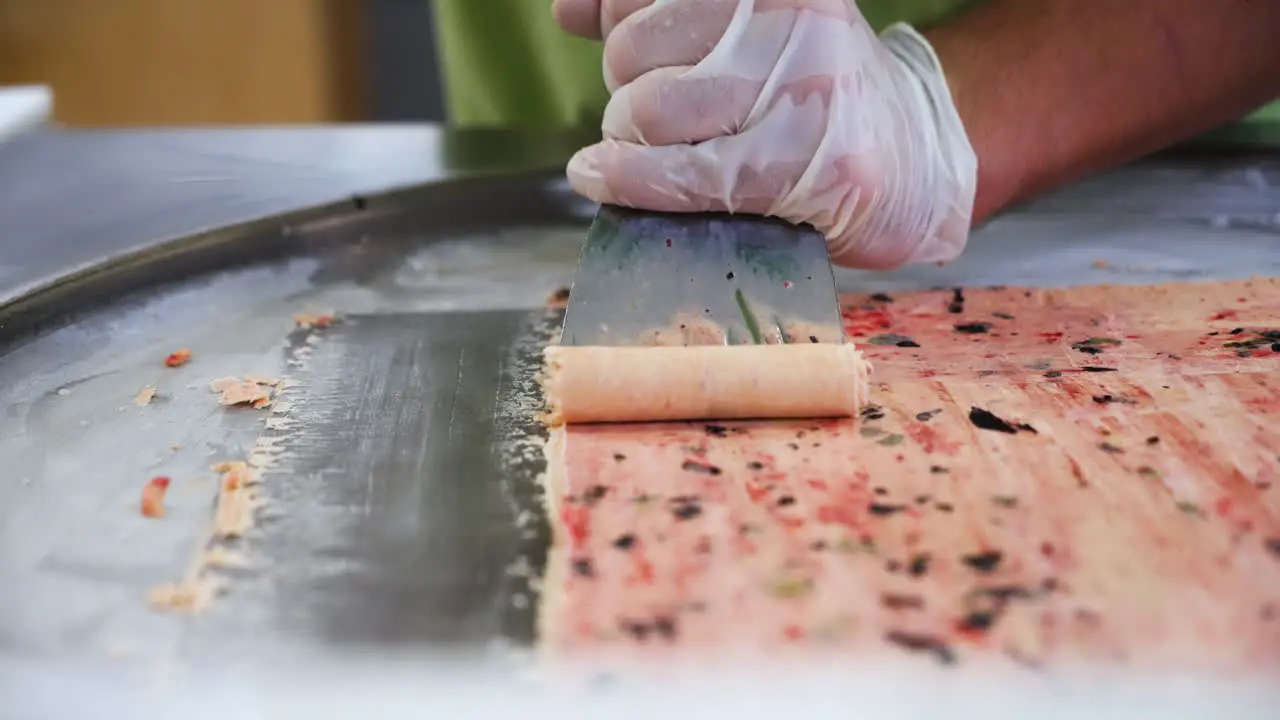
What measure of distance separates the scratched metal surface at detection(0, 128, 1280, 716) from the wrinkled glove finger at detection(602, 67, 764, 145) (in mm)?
237

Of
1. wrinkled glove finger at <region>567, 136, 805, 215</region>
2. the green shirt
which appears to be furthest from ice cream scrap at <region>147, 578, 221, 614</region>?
→ the green shirt

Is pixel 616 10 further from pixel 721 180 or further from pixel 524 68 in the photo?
pixel 524 68

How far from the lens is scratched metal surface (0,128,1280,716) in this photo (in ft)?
2.15

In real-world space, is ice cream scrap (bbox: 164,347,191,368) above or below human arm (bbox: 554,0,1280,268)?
below

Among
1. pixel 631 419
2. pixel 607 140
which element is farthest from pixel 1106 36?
pixel 631 419

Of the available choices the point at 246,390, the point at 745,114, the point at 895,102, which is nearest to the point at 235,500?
the point at 246,390

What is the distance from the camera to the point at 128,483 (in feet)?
2.64

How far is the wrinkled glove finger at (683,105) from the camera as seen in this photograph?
0.95 meters

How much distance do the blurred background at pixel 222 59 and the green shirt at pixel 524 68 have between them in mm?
1577

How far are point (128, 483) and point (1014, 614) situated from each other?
0.61m

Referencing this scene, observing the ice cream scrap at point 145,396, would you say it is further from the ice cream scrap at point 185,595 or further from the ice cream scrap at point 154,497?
the ice cream scrap at point 185,595

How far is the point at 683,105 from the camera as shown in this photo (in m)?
0.96

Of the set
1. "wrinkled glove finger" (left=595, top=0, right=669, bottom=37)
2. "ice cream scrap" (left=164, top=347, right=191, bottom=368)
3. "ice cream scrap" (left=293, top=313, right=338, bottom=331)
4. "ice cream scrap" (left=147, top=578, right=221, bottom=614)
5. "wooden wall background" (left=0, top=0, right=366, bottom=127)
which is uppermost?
"wooden wall background" (left=0, top=0, right=366, bottom=127)

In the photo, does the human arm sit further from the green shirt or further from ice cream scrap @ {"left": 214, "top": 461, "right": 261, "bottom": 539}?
ice cream scrap @ {"left": 214, "top": 461, "right": 261, "bottom": 539}
